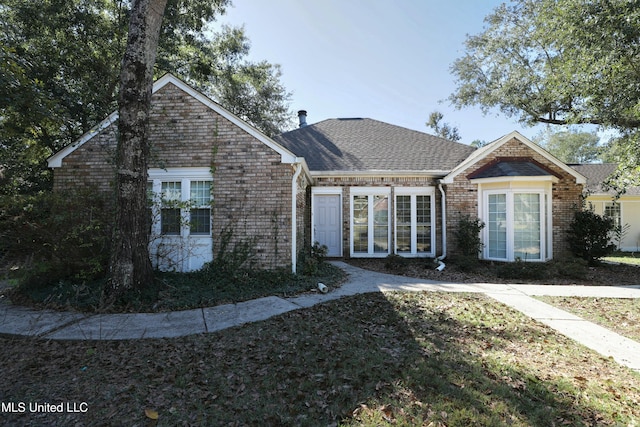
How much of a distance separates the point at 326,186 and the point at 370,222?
7.10ft

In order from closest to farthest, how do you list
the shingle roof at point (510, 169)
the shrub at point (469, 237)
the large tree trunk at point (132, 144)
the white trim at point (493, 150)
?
the large tree trunk at point (132, 144)
the shingle roof at point (510, 169)
the shrub at point (469, 237)
the white trim at point (493, 150)

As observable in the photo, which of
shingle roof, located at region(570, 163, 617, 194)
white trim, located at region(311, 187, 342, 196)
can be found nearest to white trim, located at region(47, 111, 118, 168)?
white trim, located at region(311, 187, 342, 196)

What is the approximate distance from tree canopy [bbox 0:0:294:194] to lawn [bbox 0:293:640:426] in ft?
19.0

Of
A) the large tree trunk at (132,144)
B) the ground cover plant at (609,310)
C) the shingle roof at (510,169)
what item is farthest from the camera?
the shingle roof at (510,169)

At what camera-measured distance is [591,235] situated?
32.7 feet

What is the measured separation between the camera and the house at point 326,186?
7.56m

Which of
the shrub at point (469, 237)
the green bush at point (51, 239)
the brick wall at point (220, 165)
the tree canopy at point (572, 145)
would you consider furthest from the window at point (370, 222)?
the tree canopy at point (572, 145)

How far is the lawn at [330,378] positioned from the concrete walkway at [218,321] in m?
0.27

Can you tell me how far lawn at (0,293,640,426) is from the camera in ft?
8.70

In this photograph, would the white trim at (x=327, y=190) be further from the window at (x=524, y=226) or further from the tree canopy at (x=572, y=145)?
the tree canopy at (x=572, y=145)

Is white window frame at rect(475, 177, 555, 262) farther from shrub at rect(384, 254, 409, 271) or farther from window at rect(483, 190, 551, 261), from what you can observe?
shrub at rect(384, 254, 409, 271)

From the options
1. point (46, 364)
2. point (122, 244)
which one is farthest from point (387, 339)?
point (122, 244)

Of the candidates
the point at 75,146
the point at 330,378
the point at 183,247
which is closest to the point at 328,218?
the point at 183,247

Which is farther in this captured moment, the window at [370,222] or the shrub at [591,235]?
the window at [370,222]
